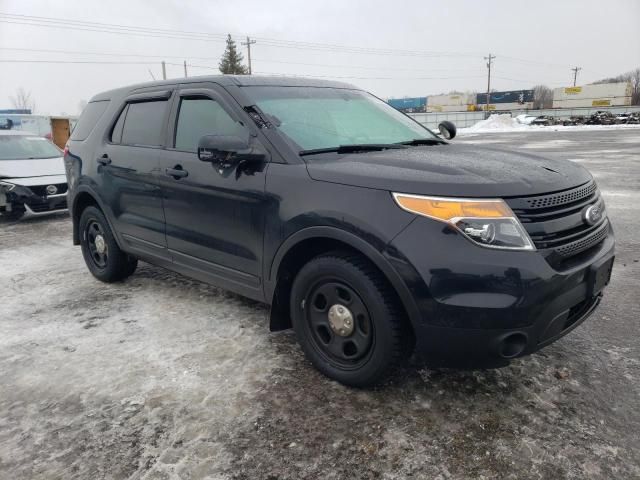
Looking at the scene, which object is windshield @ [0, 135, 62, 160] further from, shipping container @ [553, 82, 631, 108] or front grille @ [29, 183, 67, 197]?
shipping container @ [553, 82, 631, 108]

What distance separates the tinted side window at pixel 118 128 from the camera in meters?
4.25

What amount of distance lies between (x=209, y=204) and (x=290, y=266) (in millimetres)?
753

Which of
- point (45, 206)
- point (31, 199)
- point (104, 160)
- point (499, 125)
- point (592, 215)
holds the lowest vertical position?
point (499, 125)

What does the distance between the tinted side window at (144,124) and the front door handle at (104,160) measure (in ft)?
0.71

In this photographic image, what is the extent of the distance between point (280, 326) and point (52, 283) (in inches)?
116

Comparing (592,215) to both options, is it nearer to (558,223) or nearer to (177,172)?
(558,223)

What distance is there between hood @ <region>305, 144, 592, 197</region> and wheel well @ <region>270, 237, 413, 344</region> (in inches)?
14.0

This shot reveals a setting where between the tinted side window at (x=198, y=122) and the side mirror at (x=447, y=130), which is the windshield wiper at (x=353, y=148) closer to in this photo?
the tinted side window at (x=198, y=122)

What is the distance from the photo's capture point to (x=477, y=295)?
2.19 metres

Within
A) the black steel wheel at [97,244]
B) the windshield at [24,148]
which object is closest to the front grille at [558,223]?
the black steel wheel at [97,244]

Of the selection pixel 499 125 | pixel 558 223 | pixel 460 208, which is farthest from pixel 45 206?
pixel 499 125

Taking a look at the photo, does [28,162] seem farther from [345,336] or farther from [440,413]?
[440,413]

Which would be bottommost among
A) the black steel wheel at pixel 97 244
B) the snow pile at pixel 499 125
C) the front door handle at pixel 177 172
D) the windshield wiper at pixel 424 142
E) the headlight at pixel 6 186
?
the snow pile at pixel 499 125

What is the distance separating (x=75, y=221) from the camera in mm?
4910
